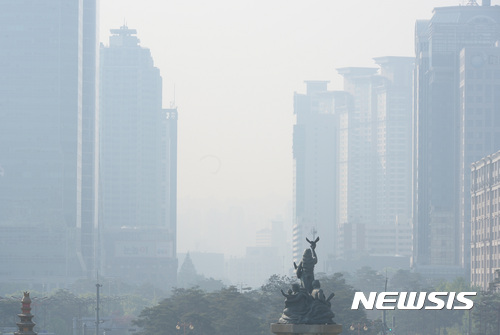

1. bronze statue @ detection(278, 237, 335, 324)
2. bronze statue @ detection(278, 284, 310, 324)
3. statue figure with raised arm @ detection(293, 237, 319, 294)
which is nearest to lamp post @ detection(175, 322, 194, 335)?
statue figure with raised arm @ detection(293, 237, 319, 294)

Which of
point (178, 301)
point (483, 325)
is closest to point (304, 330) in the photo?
point (178, 301)

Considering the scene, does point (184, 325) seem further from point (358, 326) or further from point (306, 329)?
point (306, 329)

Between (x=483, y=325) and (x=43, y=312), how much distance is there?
60338 millimetres

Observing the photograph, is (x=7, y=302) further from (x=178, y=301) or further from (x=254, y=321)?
(x=254, y=321)

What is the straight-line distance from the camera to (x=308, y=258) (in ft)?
89.4

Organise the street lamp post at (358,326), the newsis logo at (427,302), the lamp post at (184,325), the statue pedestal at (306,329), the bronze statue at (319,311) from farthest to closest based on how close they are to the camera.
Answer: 1. the newsis logo at (427,302)
2. the lamp post at (184,325)
3. the street lamp post at (358,326)
4. the bronze statue at (319,311)
5. the statue pedestal at (306,329)

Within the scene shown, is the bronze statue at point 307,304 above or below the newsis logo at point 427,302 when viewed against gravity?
above

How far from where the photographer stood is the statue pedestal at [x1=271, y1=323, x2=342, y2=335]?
26.5 m

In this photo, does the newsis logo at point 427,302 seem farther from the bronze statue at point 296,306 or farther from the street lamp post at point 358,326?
the bronze statue at point 296,306

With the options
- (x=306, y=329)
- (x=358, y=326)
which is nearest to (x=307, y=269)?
(x=306, y=329)

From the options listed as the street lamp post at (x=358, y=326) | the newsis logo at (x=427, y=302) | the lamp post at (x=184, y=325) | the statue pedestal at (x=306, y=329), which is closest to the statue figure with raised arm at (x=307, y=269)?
the statue pedestal at (x=306, y=329)

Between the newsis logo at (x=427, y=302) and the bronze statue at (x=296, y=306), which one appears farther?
the newsis logo at (x=427, y=302)

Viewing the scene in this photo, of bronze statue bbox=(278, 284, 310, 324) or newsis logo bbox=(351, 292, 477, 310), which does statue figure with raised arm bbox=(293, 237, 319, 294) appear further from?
newsis logo bbox=(351, 292, 477, 310)

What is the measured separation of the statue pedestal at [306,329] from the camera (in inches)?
1043
